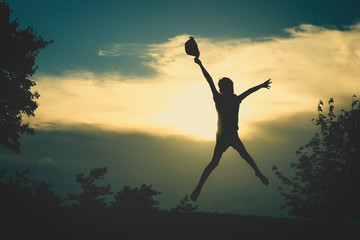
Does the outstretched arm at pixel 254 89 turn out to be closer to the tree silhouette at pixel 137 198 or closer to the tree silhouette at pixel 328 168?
the tree silhouette at pixel 328 168

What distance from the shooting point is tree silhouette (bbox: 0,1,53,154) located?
21938 mm

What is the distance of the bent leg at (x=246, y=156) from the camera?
7695 millimetres

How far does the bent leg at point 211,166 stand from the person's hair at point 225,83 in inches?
52.9

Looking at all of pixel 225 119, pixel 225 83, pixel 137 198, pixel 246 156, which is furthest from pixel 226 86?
pixel 137 198

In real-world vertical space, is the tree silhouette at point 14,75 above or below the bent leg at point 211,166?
above

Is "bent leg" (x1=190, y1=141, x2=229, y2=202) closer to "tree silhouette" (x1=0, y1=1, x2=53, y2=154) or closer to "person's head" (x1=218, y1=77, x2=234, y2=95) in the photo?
"person's head" (x1=218, y1=77, x2=234, y2=95)

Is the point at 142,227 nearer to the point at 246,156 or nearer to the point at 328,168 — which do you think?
the point at 246,156

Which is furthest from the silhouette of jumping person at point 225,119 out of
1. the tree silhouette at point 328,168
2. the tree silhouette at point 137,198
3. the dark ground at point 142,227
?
the tree silhouette at point 137,198

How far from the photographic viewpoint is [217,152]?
764 cm

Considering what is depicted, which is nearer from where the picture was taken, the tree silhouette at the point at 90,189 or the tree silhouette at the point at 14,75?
the tree silhouette at the point at 14,75

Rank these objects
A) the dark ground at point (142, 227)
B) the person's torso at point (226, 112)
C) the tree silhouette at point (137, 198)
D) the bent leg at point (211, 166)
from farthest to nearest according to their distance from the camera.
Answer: the tree silhouette at point (137, 198) < the bent leg at point (211, 166) < the person's torso at point (226, 112) < the dark ground at point (142, 227)

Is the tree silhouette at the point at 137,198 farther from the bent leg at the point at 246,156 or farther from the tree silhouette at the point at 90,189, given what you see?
the bent leg at the point at 246,156

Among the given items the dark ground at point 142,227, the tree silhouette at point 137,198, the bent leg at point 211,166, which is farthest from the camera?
the tree silhouette at point 137,198

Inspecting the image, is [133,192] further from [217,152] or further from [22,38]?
[217,152]
